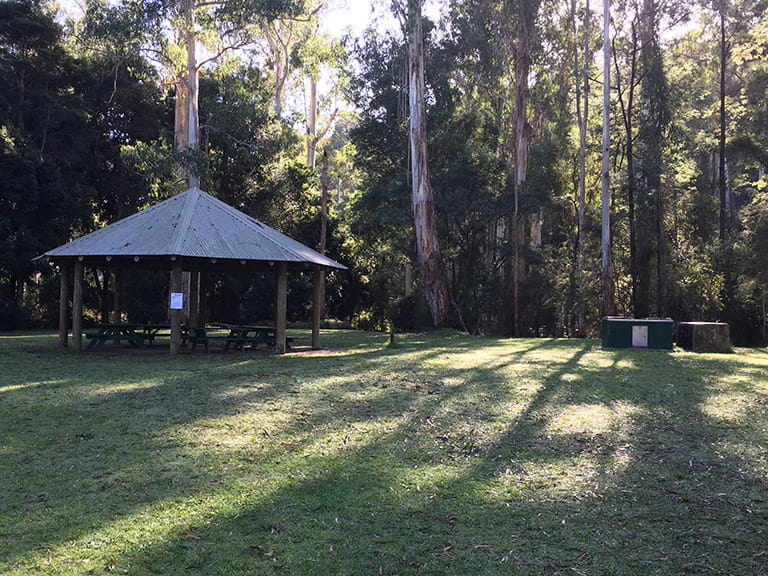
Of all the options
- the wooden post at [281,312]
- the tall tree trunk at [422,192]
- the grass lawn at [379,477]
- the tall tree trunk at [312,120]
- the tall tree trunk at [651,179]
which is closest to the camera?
the grass lawn at [379,477]

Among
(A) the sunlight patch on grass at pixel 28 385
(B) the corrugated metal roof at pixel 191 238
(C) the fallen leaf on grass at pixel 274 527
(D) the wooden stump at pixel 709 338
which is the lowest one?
(C) the fallen leaf on grass at pixel 274 527

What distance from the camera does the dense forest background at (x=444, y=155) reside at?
23797mm

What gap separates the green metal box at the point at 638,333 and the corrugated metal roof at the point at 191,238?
804cm

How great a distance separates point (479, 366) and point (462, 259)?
15937 millimetres

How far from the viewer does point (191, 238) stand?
14352mm

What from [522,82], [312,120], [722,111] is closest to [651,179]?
[722,111]

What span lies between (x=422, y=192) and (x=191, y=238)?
12.1 meters

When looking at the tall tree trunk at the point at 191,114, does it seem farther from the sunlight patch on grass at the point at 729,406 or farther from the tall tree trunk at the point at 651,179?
the sunlight patch on grass at the point at 729,406

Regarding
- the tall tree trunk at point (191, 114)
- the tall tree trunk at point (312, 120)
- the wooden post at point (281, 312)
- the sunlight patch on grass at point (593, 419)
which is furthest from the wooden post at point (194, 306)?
the tall tree trunk at point (312, 120)

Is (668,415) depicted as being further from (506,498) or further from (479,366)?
(479,366)

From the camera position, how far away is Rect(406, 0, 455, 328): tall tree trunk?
24.6m

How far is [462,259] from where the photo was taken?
93.9ft

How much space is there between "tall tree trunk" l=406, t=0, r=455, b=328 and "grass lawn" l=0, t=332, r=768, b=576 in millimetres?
14320

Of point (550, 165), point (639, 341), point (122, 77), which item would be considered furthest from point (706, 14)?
point (122, 77)
